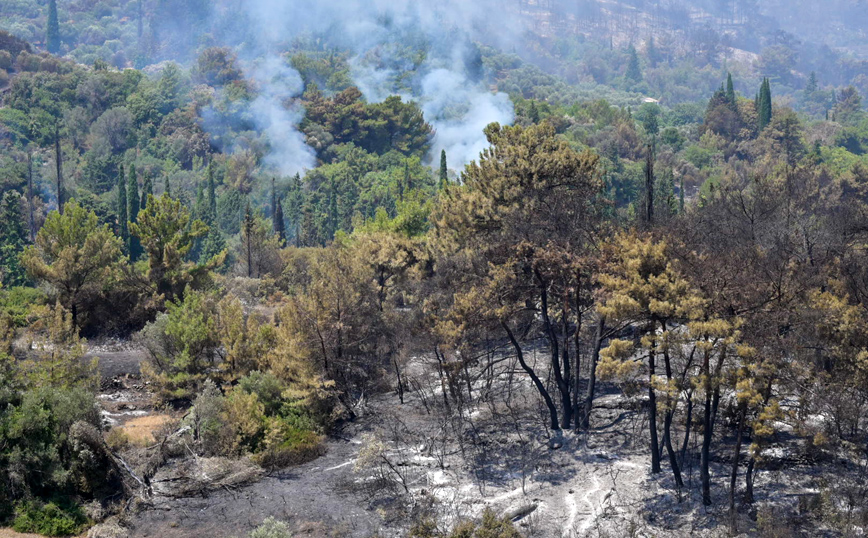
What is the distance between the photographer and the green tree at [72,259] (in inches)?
1886

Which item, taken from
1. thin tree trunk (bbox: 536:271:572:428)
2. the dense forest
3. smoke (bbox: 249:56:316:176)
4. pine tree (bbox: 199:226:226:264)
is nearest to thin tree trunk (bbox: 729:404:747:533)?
the dense forest

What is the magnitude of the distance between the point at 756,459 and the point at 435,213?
25003mm

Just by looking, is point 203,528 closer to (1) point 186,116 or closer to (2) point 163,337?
(2) point 163,337

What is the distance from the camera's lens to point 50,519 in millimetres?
27328

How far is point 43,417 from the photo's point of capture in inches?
1150

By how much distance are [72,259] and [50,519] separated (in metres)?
23.4

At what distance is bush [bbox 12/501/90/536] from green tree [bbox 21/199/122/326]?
886 inches

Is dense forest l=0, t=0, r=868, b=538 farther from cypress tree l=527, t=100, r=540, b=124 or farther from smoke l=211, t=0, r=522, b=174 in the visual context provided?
smoke l=211, t=0, r=522, b=174

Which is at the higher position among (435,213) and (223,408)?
(435,213)

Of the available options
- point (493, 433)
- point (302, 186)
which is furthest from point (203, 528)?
point (302, 186)

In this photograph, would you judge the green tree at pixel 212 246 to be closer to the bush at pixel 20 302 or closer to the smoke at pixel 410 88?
the bush at pixel 20 302

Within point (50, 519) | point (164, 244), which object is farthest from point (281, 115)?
point (50, 519)

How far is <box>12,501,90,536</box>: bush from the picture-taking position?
2695cm

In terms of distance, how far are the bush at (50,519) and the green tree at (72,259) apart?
2251 cm
